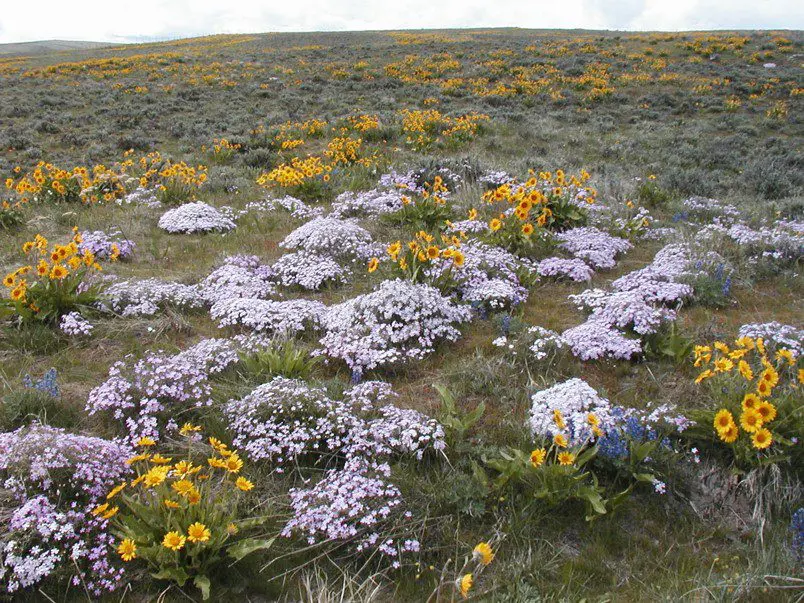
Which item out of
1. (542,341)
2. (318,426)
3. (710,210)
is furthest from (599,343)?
(710,210)

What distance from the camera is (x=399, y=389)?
4.20m

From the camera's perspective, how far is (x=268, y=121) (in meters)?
16.3

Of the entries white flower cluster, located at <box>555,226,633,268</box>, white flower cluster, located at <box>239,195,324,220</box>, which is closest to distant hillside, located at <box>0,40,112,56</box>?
white flower cluster, located at <box>239,195,324,220</box>

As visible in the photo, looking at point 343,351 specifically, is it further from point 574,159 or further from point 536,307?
point 574,159

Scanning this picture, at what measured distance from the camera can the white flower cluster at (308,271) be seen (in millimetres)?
5754

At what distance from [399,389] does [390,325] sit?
641mm

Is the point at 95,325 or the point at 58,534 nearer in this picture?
the point at 58,534

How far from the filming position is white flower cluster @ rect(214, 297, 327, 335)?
481 centimetres

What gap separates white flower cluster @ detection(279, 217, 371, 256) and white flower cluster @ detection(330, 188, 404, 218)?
983 millimetres

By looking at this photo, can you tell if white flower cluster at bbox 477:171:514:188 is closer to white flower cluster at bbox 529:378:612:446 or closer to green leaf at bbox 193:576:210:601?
white flower cluster at bbox 529:378:612:446

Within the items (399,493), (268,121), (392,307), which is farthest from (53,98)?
(399,493)

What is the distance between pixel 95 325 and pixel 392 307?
264cm

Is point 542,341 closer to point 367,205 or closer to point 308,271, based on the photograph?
point 308,271

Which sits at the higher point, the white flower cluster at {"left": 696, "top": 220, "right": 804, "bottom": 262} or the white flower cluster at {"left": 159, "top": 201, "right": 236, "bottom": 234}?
the white flower cluster at {"left": 159, "top": 201, "right": 236, "bottom": 234}
